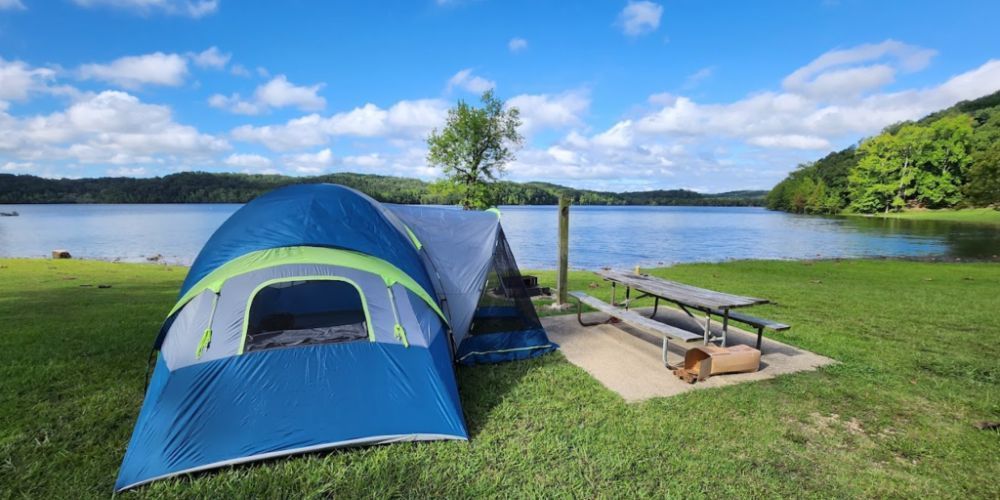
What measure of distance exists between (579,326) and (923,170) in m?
79.3

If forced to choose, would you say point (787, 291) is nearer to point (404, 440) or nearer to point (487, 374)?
point (487, 374)

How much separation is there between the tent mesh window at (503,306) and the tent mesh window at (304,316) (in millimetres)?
1704

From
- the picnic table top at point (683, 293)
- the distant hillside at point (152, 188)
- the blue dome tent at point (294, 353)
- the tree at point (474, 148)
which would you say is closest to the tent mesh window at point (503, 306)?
the blue dome tent at point (294, 353)

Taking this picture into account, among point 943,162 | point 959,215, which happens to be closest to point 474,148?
point 959,215

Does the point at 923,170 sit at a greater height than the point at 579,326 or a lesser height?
greater

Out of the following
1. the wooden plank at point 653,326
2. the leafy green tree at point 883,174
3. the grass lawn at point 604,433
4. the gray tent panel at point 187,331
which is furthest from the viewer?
the leafy green tree at point 883,174

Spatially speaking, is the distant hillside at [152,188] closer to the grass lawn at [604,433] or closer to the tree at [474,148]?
the tree at [474,148]

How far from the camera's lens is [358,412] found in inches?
151

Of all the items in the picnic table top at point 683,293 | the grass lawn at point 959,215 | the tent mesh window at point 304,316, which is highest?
the grass lawn at point 959,215

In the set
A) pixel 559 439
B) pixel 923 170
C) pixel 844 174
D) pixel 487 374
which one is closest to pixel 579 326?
pixel 487 374

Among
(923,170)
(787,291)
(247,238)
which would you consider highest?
(923,170)

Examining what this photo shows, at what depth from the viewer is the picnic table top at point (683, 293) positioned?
5344 mm

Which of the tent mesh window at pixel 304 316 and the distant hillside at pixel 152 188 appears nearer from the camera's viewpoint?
the tent mesh window at pixel 304 316

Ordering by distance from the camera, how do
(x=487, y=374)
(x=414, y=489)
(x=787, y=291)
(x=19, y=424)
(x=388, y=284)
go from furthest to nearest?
(x=787, y=291) → (x=487, y=374) → (x=388, y=284) → (x=19, y=424) → (x=414, y=489)
